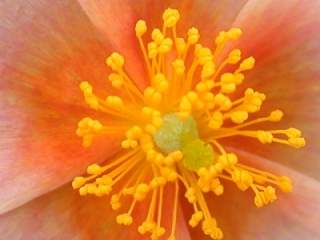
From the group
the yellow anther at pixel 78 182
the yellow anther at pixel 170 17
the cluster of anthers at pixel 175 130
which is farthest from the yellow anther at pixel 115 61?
the yellow anther at pixel 78 182

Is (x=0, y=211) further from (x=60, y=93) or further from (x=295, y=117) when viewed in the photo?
(x=295, y=117)

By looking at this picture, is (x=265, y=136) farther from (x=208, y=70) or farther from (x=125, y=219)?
(x=125, y=219)

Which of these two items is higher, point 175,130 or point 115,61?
point 115,61

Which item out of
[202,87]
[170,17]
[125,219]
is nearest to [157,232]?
[125,219]

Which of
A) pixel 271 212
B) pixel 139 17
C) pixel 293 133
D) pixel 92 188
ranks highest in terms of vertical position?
pixel 139 17

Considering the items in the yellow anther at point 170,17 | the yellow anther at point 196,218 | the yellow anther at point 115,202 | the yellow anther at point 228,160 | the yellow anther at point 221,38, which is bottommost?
the yellow anther at point 196,218

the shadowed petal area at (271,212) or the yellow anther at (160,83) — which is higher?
the yellow anther at (160,83)

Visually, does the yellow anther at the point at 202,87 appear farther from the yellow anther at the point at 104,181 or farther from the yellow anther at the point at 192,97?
the yellow anther at the point at 104,181
